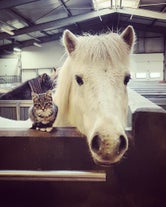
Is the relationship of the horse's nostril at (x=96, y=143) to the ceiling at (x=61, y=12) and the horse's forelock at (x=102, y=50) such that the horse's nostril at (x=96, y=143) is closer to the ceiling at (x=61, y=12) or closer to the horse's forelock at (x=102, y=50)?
the horse's forelock at (x=102, y=50)

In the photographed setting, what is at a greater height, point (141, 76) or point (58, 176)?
point (141, 76)

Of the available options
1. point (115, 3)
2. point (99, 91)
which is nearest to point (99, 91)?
point (99, 91)

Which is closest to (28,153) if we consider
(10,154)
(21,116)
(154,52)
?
(10,154)

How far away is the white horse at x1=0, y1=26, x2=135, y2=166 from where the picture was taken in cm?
84

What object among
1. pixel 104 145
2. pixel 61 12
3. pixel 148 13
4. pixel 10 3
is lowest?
pixel 104 145

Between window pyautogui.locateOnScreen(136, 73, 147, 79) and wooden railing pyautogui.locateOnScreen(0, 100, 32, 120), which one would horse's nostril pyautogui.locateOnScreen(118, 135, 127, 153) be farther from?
window pyautogui.locateOnScreen(136, 73, 147, 79)

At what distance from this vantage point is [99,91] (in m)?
1.01

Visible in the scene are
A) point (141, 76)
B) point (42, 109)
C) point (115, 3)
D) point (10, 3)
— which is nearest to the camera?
point (42, 109)

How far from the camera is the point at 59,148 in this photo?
880 millimetres

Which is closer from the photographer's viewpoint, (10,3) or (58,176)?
(58,176)

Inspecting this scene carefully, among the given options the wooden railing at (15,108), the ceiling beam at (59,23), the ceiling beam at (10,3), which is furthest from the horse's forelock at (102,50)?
the ceiling beam at (59,23)

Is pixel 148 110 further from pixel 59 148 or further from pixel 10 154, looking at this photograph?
pixel 10 154

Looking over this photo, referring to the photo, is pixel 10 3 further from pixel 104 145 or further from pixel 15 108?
pixel 104 145

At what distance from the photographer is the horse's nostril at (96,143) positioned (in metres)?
0.85
